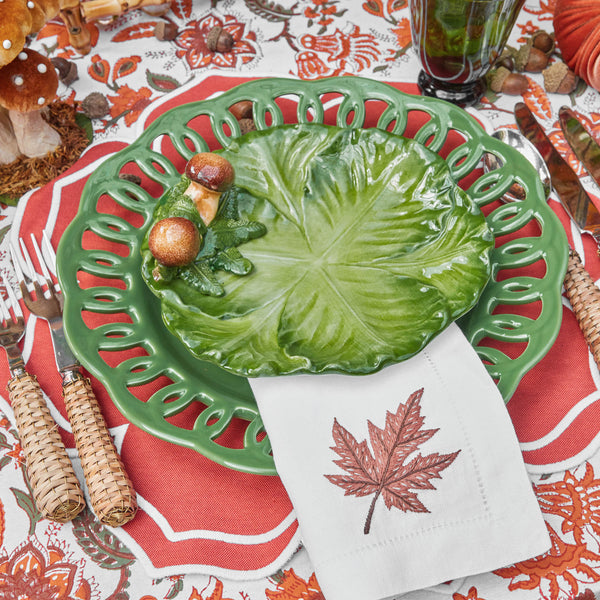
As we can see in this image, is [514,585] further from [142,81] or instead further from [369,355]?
[142,81]

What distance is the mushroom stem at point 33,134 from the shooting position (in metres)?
0.70

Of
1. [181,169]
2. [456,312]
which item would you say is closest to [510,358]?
[456,312]

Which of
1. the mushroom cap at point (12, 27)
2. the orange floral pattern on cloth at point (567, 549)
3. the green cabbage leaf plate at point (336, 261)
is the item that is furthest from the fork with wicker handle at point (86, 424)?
the orange floral pattern on cloth at point (567, 549)

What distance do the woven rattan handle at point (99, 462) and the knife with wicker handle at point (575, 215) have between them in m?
0.45

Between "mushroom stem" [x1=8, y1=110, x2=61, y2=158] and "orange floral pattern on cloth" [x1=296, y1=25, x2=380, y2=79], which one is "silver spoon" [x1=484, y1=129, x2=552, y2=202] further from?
"mushroom stem" [x1=8, y1=110, x2=61, y2=158]

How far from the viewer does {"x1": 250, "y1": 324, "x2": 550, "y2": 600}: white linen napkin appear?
0.44m

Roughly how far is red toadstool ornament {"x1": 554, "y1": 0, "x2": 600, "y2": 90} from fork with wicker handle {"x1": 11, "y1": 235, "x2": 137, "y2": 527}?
28.4 inches

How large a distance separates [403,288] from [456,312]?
0.19ft

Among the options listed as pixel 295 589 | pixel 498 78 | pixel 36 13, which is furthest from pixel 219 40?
pixel 295 589

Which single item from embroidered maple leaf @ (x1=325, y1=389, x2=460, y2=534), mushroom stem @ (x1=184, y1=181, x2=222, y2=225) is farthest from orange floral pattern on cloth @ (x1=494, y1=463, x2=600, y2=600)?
mushroom stem @ (x1=184, y1=181, x2=222, y2=225)

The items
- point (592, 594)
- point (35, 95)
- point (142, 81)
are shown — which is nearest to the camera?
point (592, 594)

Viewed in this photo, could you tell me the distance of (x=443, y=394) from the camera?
481mm

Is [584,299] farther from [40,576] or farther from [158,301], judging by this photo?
[40,576]

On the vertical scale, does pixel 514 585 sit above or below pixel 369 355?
below
